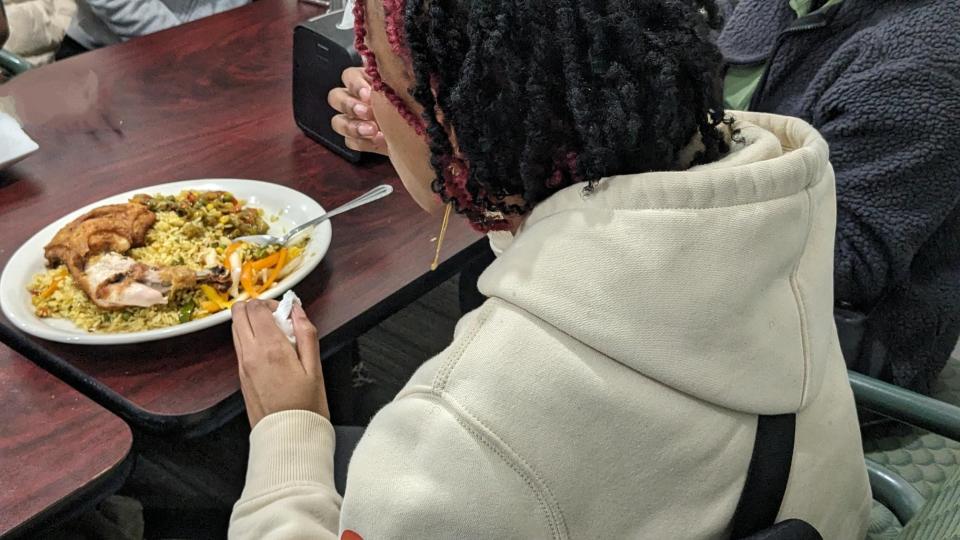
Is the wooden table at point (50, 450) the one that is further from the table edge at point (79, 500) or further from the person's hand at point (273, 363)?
the person's hand at point (273, 363)

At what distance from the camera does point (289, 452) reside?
94 centimetres

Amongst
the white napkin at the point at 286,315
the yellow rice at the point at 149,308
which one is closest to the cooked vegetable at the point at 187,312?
the yellow rice at the point at 149,308

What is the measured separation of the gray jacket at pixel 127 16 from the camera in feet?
8.20

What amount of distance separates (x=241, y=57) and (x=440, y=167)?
1.31 meters

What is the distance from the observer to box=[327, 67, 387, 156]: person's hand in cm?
131

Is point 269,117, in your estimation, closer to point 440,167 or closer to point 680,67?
point 440,167

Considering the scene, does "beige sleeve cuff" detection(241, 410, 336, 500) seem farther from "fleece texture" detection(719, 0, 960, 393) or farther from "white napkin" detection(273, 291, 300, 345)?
"fleece texture" detection(719, 0, 960, 393)

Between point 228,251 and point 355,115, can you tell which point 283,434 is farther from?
point 355,115

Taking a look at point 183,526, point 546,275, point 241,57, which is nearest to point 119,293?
point 546,275

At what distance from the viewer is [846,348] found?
1.26 meters

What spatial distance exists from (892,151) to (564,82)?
2.39 ft

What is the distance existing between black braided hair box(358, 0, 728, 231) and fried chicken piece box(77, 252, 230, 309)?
0.56m

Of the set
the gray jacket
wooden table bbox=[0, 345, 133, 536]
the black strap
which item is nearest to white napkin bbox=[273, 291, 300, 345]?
wooden table bbox=[0, 345, 133, 536]

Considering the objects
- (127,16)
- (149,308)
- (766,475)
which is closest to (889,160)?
(766,475)
